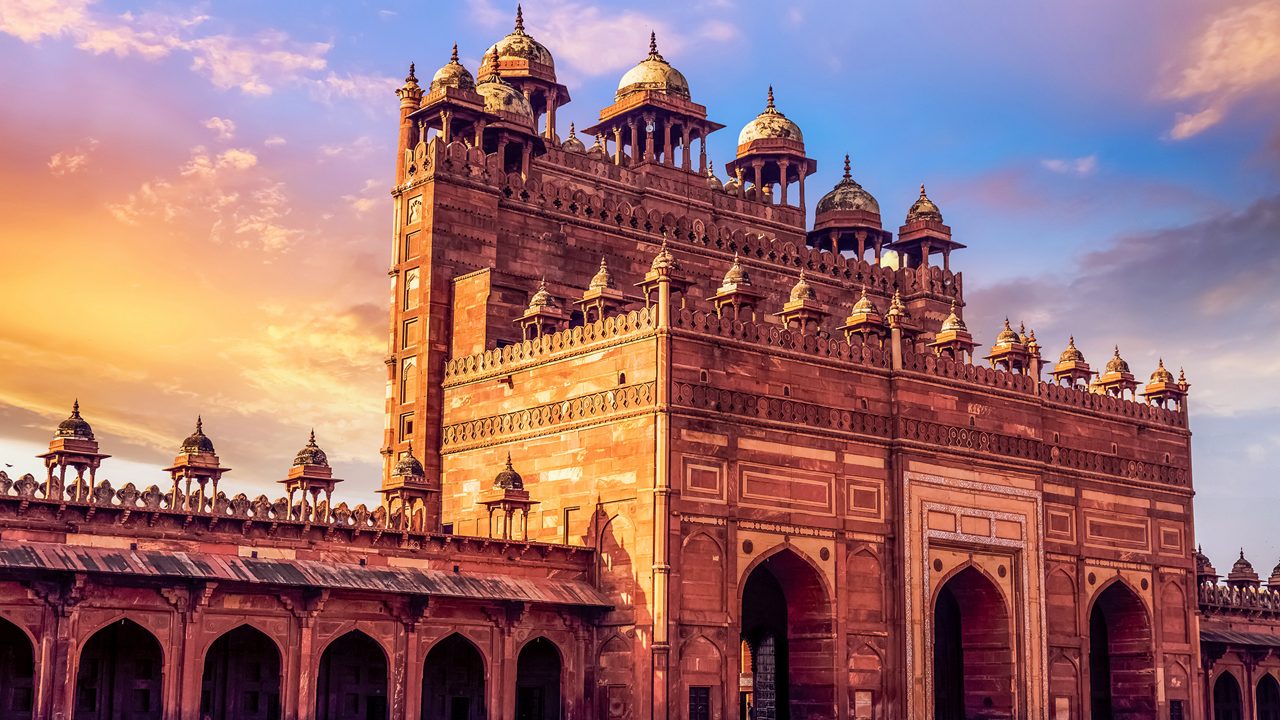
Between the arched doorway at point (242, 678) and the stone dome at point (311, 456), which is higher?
the stone dome at point (311, 456)

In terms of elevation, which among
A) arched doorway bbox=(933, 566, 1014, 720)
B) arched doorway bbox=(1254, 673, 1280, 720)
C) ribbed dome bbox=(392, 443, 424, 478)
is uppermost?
ribbed dome bbox=(392, 443, 424, 478)

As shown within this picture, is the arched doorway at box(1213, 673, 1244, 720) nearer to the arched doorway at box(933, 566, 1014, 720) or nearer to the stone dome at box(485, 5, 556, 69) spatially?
the arched doorway at box(933, 566, 1014, 720)

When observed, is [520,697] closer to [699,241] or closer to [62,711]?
[62,711]

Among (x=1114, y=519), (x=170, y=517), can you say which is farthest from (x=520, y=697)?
(x=1114, y=519)

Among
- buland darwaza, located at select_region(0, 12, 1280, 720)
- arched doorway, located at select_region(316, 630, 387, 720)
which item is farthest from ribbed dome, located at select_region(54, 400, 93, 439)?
arched doorway, located at select_region(316, 630, 387, 720)

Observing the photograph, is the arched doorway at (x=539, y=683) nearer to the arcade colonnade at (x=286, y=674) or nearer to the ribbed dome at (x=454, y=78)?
the arcade colonnade at (x=286, y=674)

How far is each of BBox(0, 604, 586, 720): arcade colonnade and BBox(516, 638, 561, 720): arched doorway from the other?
0.02 metres

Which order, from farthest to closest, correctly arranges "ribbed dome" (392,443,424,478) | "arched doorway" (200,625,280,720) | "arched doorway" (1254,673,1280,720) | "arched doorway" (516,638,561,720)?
1. "arched doorway" (1254,673,1280,720)
2. "ribbed dome" (392,443,424,478)
3. "arched doorway" (516,638,561,720)
4. "arched doorway" (200,625,280,720)

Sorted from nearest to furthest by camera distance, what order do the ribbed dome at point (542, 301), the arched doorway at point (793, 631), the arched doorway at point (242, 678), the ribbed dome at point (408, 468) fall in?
the arched doorway at point (242, 678) < the ribbed dome at point (408, 468) < the arched doorway at point (793, 631) < the ribbed dome at point (542, 301)

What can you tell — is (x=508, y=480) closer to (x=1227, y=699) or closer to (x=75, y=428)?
(x=75, y=428)

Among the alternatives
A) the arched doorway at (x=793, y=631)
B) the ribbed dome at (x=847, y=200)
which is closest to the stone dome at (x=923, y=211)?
the ribbed dome at (x=847, y=200)

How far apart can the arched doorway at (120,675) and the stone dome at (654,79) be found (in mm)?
21783

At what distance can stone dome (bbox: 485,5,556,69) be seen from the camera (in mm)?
43250

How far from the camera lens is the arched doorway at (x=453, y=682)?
31984 millimetres
